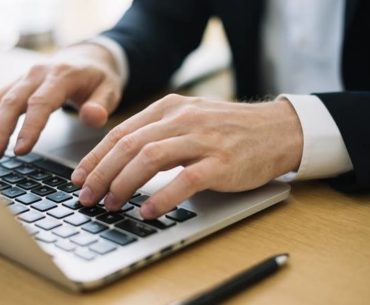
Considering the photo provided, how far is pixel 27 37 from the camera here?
2131 millimetres

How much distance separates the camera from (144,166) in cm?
54

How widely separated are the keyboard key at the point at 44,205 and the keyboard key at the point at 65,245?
0.07 meters

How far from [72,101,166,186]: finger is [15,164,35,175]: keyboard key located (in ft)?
0.27

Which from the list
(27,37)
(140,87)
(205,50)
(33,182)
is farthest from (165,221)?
(27,37)

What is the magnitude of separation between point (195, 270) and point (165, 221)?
6 centimetres

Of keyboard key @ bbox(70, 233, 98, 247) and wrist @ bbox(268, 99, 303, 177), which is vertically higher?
wrist @ bbox(268, 99, 303, 177)

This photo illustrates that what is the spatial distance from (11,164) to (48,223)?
0.18 meters

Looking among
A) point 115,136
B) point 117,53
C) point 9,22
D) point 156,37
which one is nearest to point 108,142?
point 115,136

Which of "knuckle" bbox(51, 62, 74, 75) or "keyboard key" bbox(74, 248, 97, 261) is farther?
"knuckle" bbox(51, 62, 74, 75)

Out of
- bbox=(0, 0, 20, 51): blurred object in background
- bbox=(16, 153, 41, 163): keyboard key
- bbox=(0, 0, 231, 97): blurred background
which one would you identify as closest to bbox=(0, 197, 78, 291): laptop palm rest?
bbox=(16, 153, 41, 163): keyboard key

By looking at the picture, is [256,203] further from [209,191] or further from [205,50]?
[205,50]

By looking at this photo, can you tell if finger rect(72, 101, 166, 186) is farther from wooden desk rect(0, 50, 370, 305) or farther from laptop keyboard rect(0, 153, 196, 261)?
wooden desk rect(0, 50, 370, 305)

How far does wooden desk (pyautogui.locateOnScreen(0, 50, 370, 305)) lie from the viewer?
0.44 metres

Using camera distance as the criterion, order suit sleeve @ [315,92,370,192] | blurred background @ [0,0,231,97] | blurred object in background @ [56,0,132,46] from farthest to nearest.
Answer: blurred object in background @ [56,0,132,46] < blurred background @ [0,0,231,97] < suit sleeve @ [315,92,370,192]
